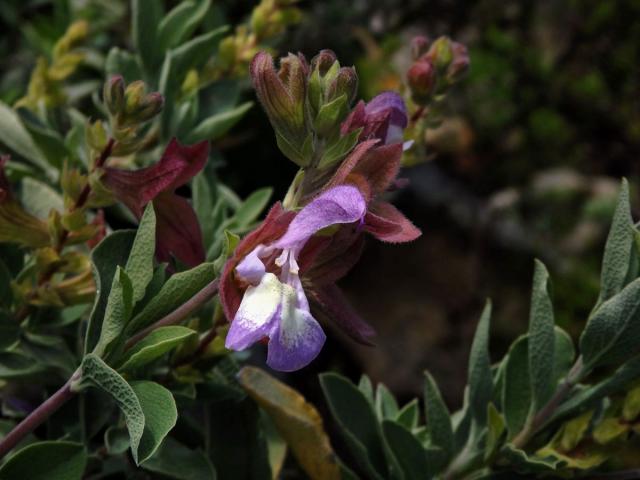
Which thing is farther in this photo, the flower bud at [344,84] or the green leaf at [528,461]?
the green leaf at [528,461]

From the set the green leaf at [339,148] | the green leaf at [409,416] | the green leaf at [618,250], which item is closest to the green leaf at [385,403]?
the green leaf at [409,416]

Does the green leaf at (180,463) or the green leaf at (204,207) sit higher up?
the green leaf at (204,207)

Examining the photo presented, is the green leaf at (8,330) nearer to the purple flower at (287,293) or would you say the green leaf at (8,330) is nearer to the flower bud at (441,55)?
the purple flower at (287,293)

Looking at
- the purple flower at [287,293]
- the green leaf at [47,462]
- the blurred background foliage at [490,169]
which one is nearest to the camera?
the purple flower at [287,293]

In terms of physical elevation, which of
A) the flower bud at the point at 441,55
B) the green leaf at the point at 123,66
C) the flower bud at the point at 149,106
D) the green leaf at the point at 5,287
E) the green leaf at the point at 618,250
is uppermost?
the flower bud at the point at 441,55

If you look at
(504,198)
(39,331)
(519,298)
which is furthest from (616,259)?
(504,198)

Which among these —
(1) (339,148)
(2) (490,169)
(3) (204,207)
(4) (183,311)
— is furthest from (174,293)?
(2) (490,169)

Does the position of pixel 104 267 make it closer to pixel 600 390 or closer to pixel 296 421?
pixel 296 421

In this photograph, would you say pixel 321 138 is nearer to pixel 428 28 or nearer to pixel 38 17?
pixel 38 17
